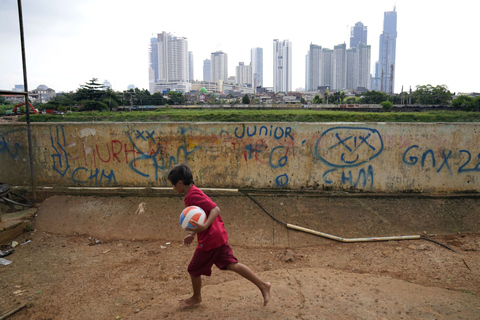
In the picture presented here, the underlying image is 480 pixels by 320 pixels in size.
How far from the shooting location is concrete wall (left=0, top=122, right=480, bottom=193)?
5.48 metres

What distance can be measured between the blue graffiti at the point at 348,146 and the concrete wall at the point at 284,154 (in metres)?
0.02

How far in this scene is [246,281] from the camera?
3676 mm

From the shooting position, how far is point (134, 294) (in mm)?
3521

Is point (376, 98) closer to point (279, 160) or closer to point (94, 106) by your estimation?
point (94, 106)

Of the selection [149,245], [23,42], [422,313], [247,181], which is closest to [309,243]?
[247,181]

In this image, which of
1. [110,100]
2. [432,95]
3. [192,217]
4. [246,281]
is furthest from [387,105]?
[192,217]

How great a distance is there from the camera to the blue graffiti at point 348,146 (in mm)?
5488

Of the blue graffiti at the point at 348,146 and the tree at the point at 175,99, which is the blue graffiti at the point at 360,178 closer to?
the blue graffiti at the point at 348,146

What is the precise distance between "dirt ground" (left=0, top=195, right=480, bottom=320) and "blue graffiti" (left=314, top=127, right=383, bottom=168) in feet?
4.76

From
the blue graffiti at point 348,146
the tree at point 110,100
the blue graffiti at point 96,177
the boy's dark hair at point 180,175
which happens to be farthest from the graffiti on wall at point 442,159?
the tree at point 110,100

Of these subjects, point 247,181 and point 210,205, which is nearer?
point 210,205

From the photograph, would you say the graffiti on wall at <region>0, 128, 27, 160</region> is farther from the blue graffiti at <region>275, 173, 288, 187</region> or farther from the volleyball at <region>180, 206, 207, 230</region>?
the volleyball at <region>180, 206, 207, 230</region>

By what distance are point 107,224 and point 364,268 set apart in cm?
390

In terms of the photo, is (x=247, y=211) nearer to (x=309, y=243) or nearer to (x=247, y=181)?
(x=247, y=181)
